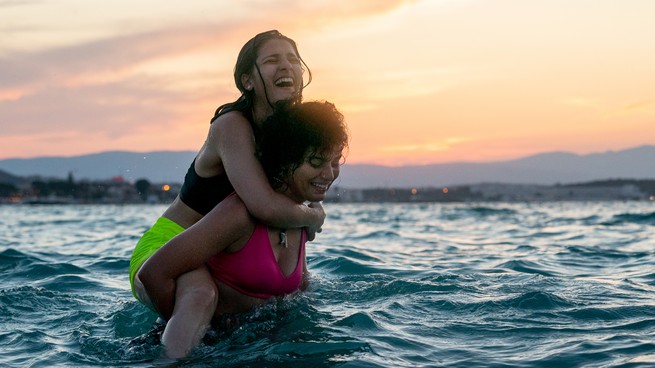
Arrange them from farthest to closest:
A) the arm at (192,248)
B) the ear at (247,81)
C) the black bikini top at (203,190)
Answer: the ear at (247,81) → the black bikini top at (203,190) → the arm at (192,248)

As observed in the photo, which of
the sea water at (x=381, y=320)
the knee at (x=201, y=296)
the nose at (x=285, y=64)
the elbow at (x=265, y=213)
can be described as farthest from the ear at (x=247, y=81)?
the sea water at (x=381, y=320)

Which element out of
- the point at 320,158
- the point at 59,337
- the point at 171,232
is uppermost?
the point at 320,158

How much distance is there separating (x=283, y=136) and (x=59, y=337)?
109 inches

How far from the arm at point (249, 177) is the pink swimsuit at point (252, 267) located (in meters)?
0.20

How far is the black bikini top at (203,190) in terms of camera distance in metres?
6.17

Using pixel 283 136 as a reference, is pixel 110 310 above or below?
Answer: below

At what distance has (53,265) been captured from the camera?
38.6 feet

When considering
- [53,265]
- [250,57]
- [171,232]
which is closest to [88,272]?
[53,265]

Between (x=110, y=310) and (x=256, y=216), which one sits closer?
(x=256, y=216)

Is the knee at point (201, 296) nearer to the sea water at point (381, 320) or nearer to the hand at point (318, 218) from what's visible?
the sea water at point (381, 320)

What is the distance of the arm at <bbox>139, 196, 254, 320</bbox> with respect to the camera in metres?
5.63

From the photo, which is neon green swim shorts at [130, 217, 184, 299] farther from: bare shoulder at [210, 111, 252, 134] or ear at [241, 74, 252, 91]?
ear at [241, 74, 252, 91]

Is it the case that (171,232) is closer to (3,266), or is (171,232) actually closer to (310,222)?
(310,222)

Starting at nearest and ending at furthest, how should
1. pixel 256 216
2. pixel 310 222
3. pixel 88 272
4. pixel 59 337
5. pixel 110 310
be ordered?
pixel 256 216, pixel 310 222, pixel 59 337, pixel 110 310, pixel 88 272
